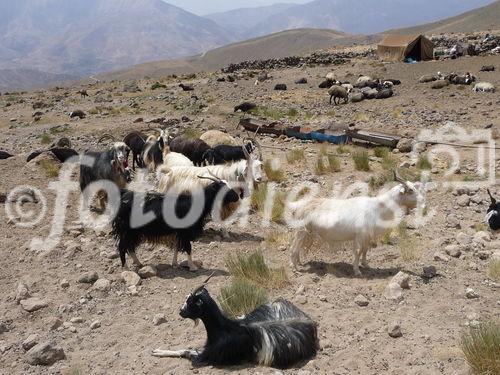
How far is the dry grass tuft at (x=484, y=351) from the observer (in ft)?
14.0

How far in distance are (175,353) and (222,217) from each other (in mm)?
3401

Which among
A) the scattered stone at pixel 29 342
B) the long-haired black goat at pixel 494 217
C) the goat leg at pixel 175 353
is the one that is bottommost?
the scattered stone at pixel 29 342

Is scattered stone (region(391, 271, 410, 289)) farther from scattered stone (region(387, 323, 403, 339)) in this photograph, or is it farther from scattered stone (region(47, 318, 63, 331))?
scattered stone (region(47, 318, 63, 331))

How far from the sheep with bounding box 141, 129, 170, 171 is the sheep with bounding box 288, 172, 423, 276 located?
5254mm

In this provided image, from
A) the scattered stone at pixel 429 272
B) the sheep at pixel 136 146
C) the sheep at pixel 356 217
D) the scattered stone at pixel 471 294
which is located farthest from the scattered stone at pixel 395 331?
the sheep at pixel 136 146

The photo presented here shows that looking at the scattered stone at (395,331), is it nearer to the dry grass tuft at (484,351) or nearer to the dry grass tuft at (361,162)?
the dry grass tuft at (484,351)

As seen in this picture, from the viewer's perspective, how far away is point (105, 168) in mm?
9789

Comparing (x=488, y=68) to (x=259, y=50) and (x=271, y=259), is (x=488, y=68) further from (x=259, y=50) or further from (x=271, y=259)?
(x=259, y=50)

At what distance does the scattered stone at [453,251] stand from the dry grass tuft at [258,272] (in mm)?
2165

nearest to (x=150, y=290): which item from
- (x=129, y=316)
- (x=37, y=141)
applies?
(x=129, y=316)

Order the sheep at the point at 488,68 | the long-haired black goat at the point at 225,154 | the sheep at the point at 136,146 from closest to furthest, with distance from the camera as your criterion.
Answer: the long-haired black goat at the point at 225,154 < the sheep at the point at 136,146 < the sheep at the point at 488,68

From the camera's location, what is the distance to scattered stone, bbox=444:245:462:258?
7012mm

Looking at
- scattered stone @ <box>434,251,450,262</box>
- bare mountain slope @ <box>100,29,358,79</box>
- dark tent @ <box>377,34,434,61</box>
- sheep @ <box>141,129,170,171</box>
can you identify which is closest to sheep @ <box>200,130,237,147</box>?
sheep @ <box>141,129,170,171</box>

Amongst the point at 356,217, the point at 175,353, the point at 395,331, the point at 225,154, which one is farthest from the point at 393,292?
the point at 225,154
